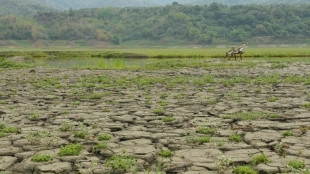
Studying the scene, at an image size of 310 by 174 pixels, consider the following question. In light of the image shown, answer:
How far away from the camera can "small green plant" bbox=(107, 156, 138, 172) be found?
5.23 m

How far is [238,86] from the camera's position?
1415 centimetres

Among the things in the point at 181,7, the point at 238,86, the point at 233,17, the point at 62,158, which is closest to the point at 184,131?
the point at 62,158

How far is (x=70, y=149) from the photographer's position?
19.5 feet

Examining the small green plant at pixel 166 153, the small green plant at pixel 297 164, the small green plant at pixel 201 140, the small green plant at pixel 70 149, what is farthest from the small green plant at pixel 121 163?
the small green plant at pixel 297 164

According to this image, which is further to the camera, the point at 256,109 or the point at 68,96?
the point at 68,96

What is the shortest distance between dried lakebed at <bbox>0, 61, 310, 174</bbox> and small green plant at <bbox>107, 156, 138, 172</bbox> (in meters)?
0.02

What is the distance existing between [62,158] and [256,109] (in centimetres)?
549

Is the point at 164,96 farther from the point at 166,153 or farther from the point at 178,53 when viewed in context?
the point at 178,53

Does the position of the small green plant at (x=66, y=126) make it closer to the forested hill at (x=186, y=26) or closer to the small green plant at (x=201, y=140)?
the small green plant at (x=201, y=140)

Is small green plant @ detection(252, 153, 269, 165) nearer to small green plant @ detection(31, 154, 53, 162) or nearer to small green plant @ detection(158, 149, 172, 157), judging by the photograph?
small green plant @ detection(158, 149, 172, 157)

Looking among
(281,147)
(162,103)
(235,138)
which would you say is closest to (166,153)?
(235,138)

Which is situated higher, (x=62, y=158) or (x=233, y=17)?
(x=233, y=17)

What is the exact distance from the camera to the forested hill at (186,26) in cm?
11825

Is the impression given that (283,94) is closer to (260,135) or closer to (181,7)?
(260,135)
